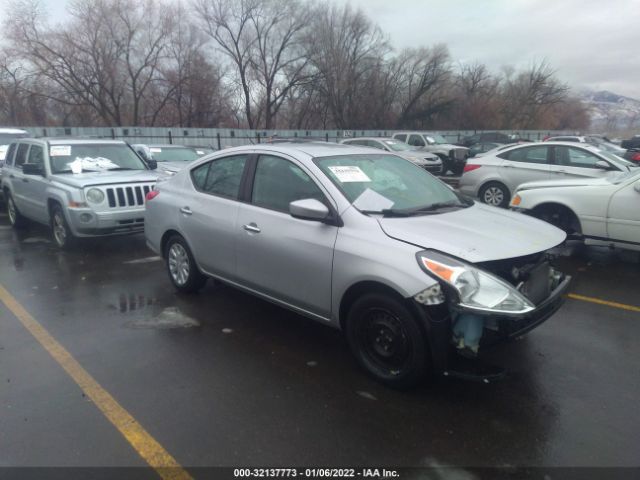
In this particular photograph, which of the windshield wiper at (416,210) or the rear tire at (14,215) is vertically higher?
the windshield wiper at (416,210)

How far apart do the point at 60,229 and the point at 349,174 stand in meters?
5.74

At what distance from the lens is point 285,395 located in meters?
3.35

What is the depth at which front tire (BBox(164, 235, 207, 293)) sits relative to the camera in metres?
5.17

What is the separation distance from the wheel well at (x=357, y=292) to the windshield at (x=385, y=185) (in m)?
0.61

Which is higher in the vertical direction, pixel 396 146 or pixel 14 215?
pixel 396 146

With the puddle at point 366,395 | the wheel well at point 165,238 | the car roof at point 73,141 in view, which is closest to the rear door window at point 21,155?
the car roof at point 73,141

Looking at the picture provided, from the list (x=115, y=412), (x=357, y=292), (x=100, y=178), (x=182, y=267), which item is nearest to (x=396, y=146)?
(x=100, y=178)

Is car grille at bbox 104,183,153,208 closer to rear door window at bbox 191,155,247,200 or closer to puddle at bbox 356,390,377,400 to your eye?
rear door window at bbox 191,155,247,200

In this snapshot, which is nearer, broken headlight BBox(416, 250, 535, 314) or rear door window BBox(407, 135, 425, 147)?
broken headlight BBox(416, 250, 535, 314)

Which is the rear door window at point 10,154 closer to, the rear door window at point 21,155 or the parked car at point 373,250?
the rear door window at point 21,155

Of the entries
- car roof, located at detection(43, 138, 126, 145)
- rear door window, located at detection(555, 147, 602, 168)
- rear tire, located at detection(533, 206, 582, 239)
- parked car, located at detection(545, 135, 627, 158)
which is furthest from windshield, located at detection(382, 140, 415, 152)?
car roof, located at detection(43, 138, 126, 145)

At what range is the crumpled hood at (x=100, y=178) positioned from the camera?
723 cm

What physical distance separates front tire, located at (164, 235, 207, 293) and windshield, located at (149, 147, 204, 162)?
7.95m

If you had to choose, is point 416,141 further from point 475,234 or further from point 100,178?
point 475,234
